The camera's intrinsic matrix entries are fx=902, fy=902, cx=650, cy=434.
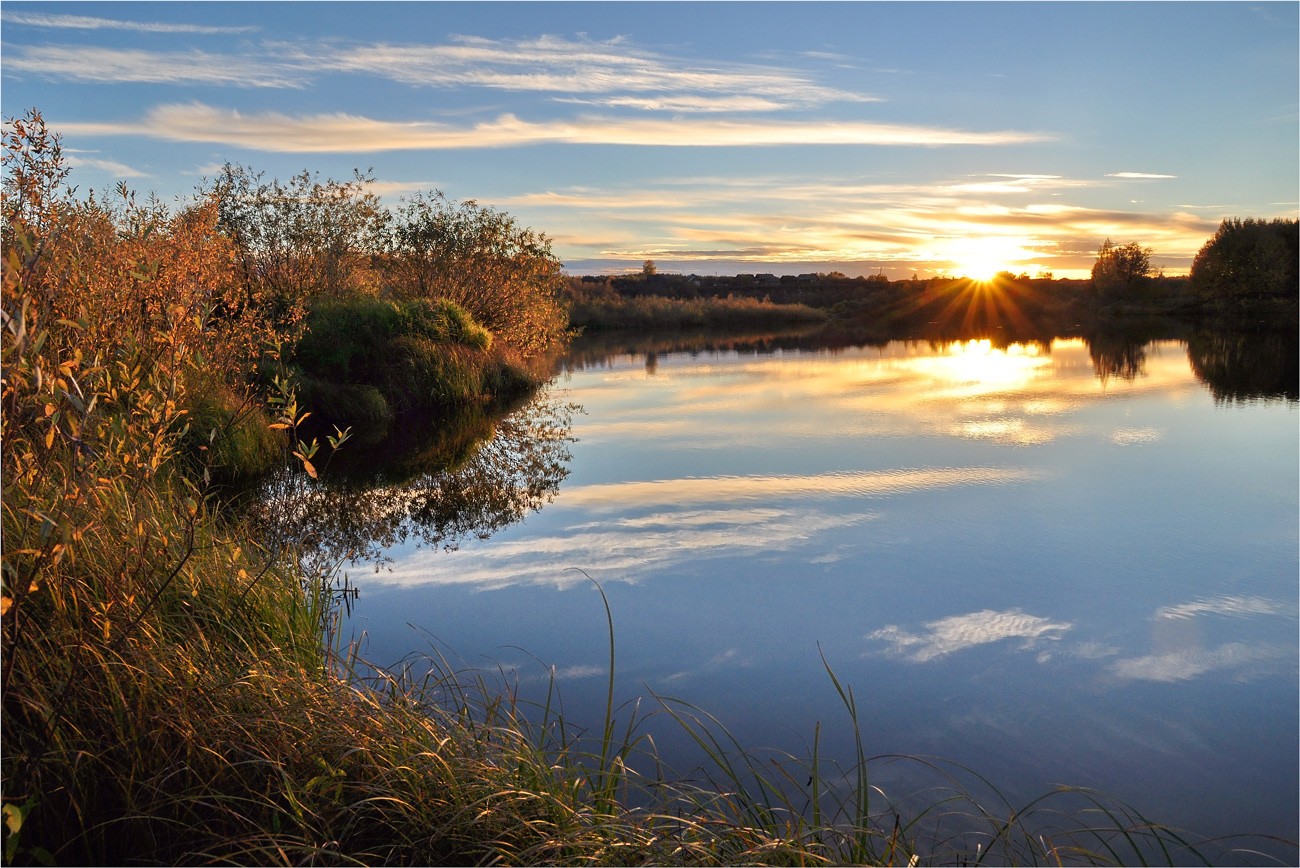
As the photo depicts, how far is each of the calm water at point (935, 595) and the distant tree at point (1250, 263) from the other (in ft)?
137

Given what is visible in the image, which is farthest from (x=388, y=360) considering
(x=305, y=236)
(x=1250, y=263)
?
(x=1250, y=263)

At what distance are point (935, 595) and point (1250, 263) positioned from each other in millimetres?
50506

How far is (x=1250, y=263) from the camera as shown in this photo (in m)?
45.8

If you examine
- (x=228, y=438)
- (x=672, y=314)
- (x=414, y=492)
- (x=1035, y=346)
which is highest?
(x=672, y=314)

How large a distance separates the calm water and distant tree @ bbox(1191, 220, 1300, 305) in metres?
41.6

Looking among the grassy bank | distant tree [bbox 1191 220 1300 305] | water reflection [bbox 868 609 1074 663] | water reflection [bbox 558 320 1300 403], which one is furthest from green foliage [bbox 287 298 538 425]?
distant tree [bbox 1191 220 1300 305]

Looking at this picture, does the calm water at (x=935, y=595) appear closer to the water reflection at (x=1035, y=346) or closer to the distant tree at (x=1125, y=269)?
the water reflection at (x=1035, y=346)

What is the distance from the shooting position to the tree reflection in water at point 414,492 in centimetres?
676

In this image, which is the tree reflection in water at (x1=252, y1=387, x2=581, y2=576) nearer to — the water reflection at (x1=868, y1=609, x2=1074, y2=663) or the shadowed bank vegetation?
the shadowed bank vegetation

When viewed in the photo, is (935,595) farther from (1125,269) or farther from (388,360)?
(1125,269)

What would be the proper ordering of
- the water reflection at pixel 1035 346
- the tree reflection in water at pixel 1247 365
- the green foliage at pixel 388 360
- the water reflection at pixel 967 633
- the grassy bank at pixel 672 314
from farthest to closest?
the grassy bank at pixel 672 314, the water reflection at pixel 1035 346, the tree reflection in water at pixel 1247 365, the green foliage at pixel 388 360, the water reflection at pixel 967 633

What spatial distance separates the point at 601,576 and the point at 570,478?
3390mm

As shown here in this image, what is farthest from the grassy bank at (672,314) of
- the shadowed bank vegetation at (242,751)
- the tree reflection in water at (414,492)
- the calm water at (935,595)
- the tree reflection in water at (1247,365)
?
the shadowed bank vegetation at (242,751)

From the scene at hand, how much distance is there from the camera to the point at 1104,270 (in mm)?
59594
